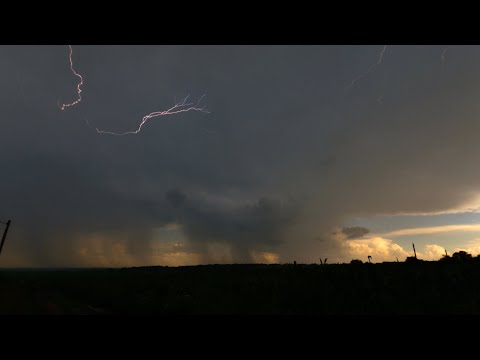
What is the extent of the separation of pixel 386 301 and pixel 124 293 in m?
11.6

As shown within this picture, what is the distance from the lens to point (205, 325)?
1556 mm

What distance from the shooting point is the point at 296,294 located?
43.1 feet

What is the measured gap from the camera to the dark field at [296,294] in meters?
10.6

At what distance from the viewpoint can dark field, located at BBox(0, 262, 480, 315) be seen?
1059 centimetres

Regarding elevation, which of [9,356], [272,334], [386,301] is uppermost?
[386,301]
